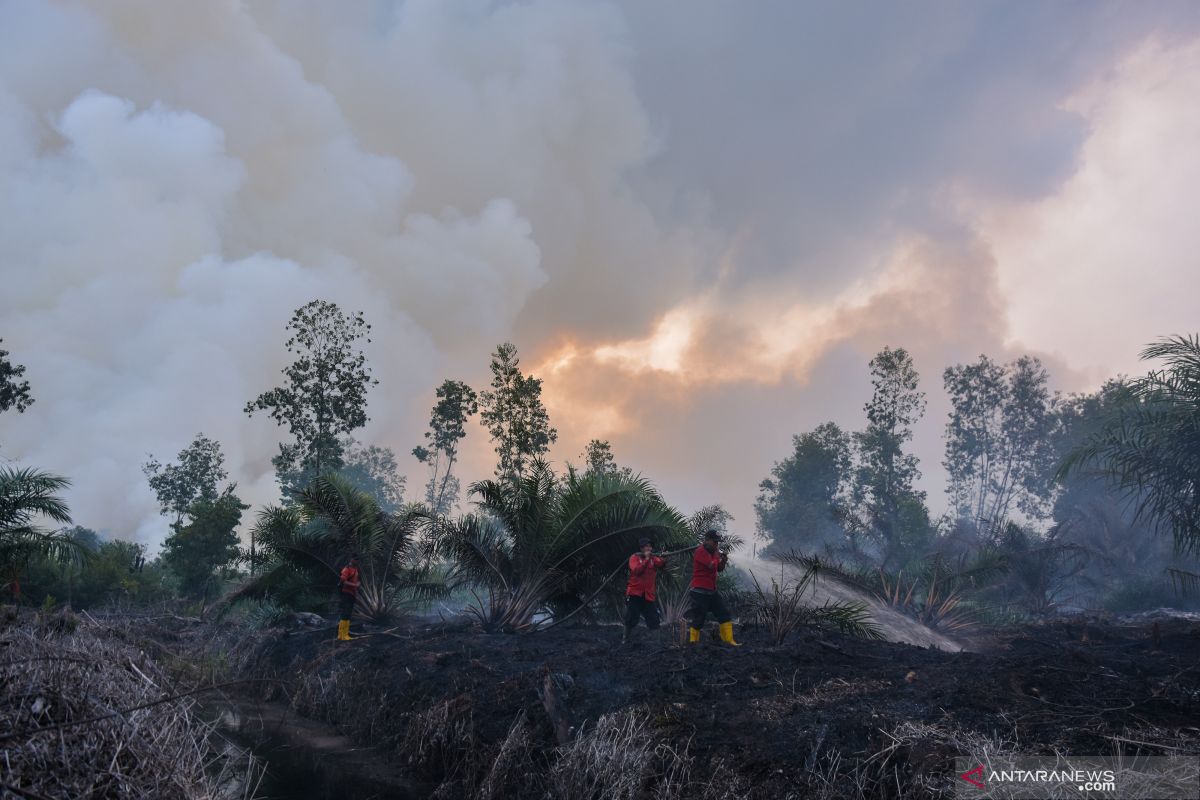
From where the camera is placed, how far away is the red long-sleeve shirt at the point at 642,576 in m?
11.6

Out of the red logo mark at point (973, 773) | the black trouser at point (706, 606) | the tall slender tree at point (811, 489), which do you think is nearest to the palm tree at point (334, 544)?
the black trouser at point (706, 606)

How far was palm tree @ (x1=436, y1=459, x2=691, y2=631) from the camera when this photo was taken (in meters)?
14.3

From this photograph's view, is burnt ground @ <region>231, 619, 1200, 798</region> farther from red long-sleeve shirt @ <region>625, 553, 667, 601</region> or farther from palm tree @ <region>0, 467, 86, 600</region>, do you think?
palm tree @ <region>0, 467, 86, 600</region>

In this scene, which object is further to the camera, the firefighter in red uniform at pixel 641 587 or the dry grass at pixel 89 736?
the firefighter in red uniform at pixel 641 587

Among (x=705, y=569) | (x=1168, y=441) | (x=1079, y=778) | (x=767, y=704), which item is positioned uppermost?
(x=1168, y=441)

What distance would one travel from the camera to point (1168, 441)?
13.6 m

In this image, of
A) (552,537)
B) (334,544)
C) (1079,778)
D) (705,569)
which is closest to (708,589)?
(705,569)

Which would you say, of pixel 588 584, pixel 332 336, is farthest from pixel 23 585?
pixel 588 584

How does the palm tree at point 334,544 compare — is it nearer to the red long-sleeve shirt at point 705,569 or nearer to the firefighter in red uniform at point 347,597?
the firefighter in red uniform at point 347,597

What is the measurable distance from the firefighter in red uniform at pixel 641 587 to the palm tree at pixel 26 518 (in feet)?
47.3

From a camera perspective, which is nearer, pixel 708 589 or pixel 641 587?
pixel 708 589

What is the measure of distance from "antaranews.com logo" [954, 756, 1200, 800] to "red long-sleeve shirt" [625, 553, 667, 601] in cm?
697

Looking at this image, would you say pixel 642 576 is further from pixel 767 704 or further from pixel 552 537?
pixel 767 704

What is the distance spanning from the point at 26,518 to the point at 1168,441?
26.5m
